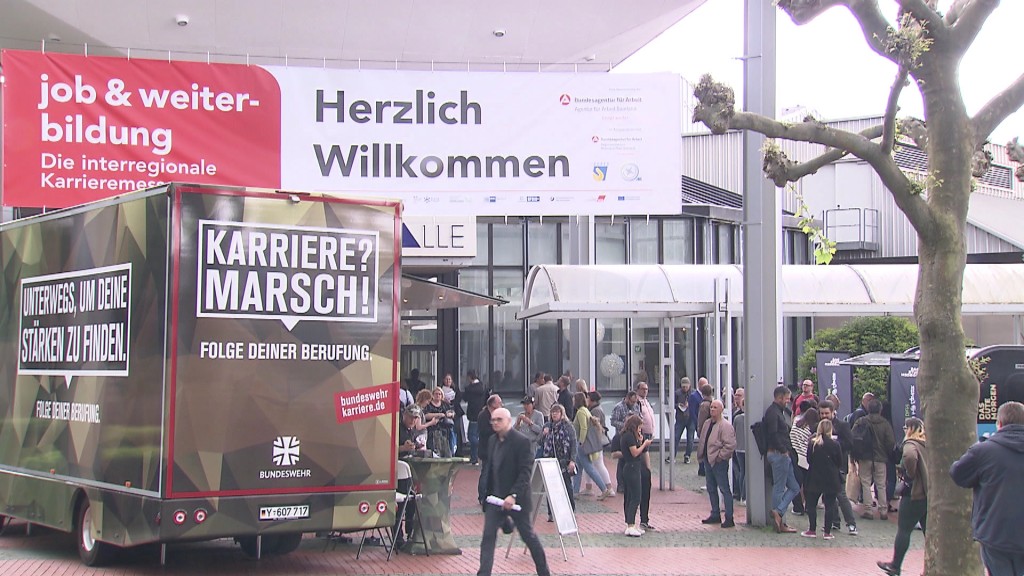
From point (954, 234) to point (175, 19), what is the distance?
1135 centimetres

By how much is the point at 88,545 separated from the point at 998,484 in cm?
821

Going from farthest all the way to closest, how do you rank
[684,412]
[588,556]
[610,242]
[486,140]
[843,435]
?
[610,242] → [684,412] → [843,435] → [486,140] → [588,556]

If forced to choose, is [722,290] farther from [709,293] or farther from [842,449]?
[842,449]

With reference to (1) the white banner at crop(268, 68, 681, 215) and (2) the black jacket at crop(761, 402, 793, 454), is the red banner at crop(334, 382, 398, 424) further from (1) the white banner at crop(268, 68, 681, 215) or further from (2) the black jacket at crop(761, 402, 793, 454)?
(2) the black jacket at crop(761, 402, 793, 454)

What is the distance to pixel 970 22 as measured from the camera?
28.5 feet

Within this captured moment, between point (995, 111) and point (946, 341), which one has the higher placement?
point (995, 111)

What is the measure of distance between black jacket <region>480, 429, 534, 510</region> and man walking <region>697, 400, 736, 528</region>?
494cm

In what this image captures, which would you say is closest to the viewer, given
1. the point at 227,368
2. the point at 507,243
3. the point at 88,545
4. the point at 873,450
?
the point at 227,368

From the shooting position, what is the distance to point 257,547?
11.3 meters

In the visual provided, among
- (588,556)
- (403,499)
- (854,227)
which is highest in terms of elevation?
(854,227)

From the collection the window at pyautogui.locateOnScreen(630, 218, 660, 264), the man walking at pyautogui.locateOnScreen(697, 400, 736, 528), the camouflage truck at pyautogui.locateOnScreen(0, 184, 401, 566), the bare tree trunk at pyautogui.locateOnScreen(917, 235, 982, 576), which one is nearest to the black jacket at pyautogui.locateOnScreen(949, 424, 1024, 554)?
the bare tree trunk at pyautogui.locateOnScreen(917, 235, 982, 576)

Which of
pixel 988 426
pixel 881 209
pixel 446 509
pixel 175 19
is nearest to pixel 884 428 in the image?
pixel 988 426

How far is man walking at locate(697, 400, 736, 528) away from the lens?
14375 millimetres

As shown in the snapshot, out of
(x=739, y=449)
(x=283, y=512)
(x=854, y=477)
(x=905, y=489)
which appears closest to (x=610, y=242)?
(x=854, y=477)
